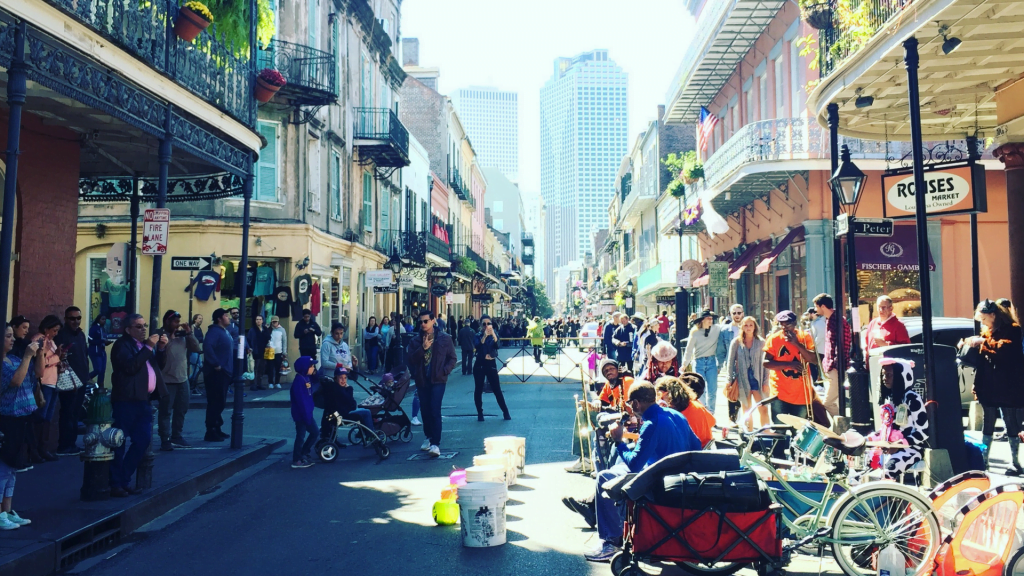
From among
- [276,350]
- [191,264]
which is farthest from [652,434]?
[276,350]

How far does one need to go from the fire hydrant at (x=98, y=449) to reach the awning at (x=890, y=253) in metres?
16.4

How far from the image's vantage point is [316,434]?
34.3ft

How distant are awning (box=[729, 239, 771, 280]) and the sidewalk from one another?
55.0ft

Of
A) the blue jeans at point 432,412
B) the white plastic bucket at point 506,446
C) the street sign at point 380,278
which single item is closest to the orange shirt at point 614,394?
the white plastic bucket at point 506,446

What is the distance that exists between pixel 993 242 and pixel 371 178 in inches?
739

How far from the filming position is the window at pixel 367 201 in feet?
93.3

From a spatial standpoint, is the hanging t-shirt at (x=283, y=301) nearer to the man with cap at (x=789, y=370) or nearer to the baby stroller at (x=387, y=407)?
the baby stroller at (x=387, y=407)

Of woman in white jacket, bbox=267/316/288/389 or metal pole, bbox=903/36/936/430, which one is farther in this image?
woman in white jacket, bbox=267/316/288/389

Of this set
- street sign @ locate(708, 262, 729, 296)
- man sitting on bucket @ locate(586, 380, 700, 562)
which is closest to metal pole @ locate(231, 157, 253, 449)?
man sitting on bucket @ locate(586, 380, 700, 562)

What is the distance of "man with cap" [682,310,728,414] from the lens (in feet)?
42.4

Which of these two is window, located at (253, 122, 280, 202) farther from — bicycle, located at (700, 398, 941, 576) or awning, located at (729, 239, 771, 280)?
bicycle, located at (700, 398, 941, 576)

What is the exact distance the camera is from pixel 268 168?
69.7ft

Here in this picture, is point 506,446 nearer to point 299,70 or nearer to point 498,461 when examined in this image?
point 498,461

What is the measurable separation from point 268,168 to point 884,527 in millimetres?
18445
